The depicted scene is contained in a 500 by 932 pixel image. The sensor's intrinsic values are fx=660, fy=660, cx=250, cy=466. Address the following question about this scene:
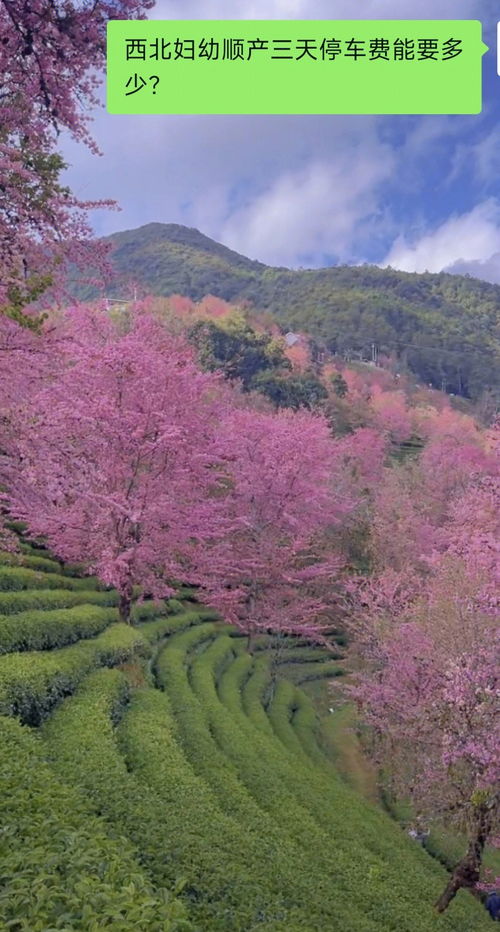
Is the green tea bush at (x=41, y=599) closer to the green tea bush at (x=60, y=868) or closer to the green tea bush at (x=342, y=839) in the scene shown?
the green tea bush at (x=342, y=839)

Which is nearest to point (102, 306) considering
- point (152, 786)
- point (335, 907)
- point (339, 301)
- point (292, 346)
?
point (152, 786)

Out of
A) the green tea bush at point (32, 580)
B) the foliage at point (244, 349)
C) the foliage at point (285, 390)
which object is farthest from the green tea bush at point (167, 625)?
the foliage at point (244, 349)

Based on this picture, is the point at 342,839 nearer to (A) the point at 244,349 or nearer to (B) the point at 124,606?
(B) the point at 124,606

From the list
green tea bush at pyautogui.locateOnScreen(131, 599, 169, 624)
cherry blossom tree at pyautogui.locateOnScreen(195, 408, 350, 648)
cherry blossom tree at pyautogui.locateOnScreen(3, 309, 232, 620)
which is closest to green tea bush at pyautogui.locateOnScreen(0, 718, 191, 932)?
cherry blossom tree at pyautogui.locateOnScreen(3, 309, 232, 620)

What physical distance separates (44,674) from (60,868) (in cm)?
684

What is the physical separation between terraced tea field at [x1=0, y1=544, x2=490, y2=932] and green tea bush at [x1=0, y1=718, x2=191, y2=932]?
20 mm

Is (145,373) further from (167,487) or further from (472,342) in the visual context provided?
(472,342)

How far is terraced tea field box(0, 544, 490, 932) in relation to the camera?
489cm

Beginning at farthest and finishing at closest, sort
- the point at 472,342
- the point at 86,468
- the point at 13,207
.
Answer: the point at 472,342
the point at 86,468
the point at 13,207

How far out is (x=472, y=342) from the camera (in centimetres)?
13175

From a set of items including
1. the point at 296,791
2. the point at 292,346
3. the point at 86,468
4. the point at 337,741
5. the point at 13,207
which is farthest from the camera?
the point at 292,346

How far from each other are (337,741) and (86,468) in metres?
16.7

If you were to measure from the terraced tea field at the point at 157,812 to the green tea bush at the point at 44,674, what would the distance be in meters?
0.04

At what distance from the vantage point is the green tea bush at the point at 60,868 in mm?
3871
